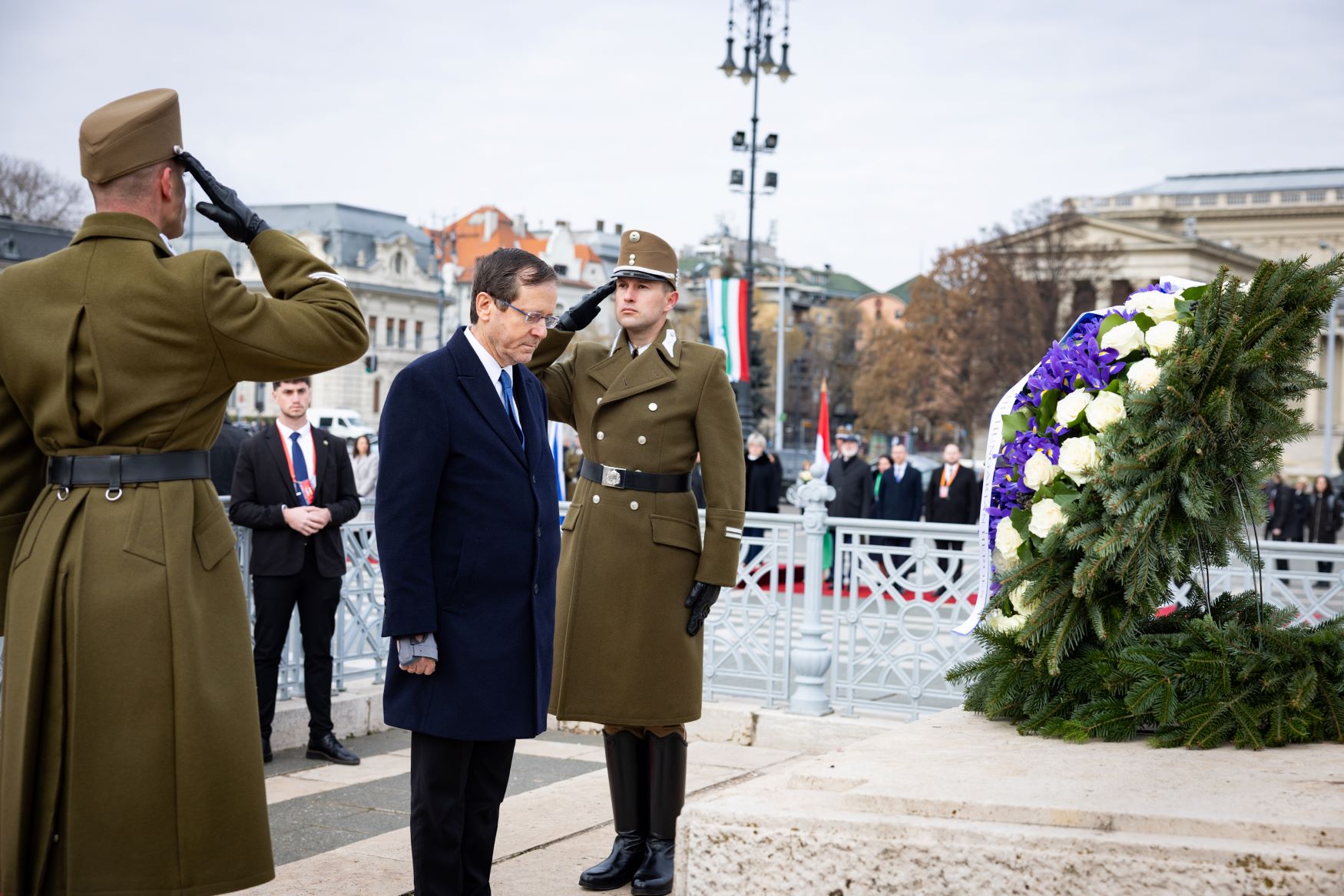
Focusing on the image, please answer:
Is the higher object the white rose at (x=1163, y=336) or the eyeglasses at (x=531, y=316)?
the white rose at (x=1163, y=336)

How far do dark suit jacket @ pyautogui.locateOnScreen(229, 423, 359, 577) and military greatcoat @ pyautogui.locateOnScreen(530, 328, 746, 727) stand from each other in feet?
7.89

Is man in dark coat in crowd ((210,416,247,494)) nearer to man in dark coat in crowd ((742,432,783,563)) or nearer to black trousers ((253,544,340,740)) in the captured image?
black trousers ((253,544,340,740))

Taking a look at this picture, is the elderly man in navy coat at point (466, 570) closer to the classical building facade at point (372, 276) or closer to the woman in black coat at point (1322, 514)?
the woman in black coat at point (1322, 514)

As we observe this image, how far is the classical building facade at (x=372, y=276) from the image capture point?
263 ft

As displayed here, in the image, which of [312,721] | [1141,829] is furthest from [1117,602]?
[312,721]

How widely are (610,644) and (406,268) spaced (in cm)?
8465

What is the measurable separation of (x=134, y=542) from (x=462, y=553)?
38.6 inches

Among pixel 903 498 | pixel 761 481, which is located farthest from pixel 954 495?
pixel 761 481

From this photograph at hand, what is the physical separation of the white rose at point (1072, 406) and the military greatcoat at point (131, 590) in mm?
2504

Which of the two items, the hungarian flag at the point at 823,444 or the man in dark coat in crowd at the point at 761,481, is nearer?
the hungarian flag at the point at 823,444

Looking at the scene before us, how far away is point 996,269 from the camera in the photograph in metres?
53.7

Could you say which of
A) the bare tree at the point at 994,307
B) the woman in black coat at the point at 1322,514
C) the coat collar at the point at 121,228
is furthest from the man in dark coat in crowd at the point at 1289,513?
the bare tree at the point at 994,307

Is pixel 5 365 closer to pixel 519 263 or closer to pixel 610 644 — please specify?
pixel 519 263

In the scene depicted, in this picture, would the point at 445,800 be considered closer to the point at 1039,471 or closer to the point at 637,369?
the point at 637,369
